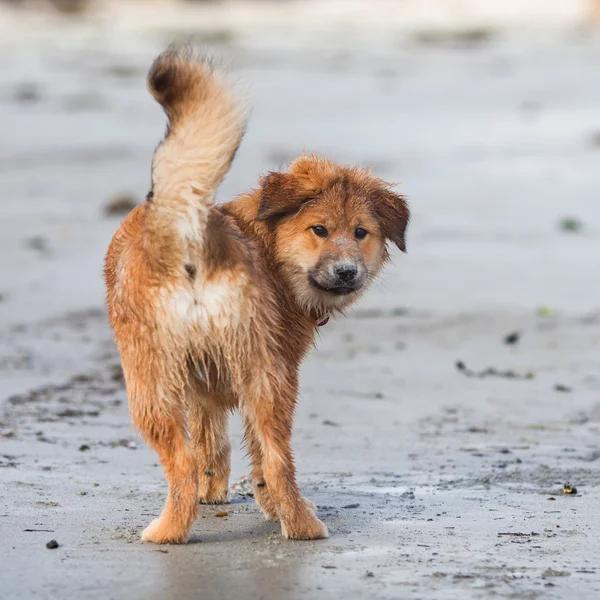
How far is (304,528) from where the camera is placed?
5188 mm

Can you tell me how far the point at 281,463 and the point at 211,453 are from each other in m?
0.91

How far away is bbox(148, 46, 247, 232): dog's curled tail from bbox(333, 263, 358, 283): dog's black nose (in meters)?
0.86

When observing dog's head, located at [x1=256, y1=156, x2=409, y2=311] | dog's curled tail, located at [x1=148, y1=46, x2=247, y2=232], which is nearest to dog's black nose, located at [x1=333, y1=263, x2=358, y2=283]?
dog's head, located at [x1=256, y1=156, x2=409, y2=311]

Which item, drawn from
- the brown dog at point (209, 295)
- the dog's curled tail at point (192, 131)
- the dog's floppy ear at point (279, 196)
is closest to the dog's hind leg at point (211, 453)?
the brown dog at point (209, 295)

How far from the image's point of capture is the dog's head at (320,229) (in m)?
5.69

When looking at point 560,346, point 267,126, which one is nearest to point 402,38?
point 267,126

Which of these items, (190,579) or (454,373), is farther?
(454,373)

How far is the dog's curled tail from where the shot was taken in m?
4.95

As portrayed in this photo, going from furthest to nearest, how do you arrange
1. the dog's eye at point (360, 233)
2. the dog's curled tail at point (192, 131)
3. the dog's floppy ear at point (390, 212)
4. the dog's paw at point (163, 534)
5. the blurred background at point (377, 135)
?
the blurred background at point (377, 135) < the dog's floppy ear at point (390, 212) < the dog's eye at point (360, 233) < the dog's paw at point (163, 534) < the dog's curled tail at point (192, 131)

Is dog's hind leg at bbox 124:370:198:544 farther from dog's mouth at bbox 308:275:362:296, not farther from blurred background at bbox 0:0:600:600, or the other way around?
dog's mouth at bbox 308:275:362:296

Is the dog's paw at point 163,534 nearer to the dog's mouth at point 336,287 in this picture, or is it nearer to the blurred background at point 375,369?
the blurred background at point 375,369

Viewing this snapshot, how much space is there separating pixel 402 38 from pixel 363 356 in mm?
27404

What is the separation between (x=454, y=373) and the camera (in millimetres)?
8781

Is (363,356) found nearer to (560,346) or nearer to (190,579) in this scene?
(560,346)
